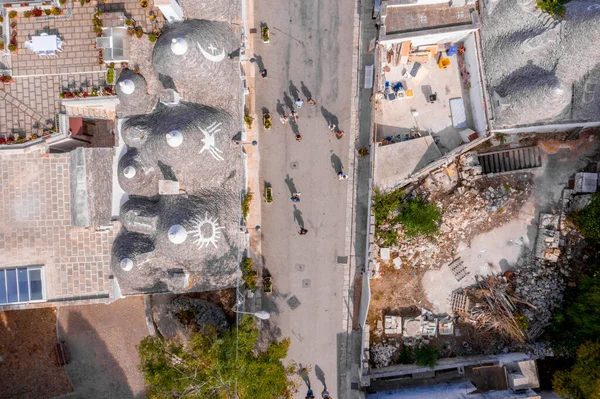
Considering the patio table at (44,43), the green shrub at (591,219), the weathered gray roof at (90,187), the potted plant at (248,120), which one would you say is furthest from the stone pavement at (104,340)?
Answer: the green shrub at (591,219)

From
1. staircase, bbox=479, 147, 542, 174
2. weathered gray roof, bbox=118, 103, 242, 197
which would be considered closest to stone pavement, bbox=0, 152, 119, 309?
weathered gray roof, bbox=118, 103, 242, 197

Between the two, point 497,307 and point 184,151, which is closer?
point 184,151

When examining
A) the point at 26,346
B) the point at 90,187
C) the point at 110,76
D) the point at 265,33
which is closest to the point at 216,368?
the point at 90,187

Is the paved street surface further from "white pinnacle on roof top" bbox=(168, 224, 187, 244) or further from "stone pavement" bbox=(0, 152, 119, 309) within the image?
"stone pavement" bbox=(0, 152, 119, 309)

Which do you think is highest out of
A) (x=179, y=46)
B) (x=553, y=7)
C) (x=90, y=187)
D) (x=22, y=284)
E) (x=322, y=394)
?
(x=553, y=7)

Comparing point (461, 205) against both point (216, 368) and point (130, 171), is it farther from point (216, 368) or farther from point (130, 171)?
point (130, 171)

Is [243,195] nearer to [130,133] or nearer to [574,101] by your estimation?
[130,133]

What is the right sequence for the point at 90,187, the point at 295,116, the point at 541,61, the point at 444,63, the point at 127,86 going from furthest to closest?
1. the point at 295,116
2. the point at 444,63
3. the point at 90,187
4. the point at 541,61
5. the point at 127,86
